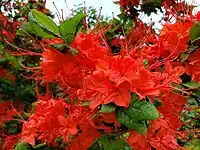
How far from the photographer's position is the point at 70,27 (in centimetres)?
137

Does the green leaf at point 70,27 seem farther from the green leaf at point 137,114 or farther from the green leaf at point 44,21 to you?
the green leaf at point 137,114

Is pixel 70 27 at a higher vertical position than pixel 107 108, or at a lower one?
higher

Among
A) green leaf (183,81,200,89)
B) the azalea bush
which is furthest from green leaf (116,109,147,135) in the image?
green leaf (183,81,200,89)

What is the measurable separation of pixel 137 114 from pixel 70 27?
0.30 metres

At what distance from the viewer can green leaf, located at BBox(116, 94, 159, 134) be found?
130 cm

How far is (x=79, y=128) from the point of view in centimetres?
145

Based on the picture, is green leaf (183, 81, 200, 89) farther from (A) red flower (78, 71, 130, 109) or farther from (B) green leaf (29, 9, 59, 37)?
(B) green leaf (29, 9, 59, 37)

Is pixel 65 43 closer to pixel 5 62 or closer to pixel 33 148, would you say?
pixel 33 148

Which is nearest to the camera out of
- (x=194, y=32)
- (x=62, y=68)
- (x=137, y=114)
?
(x=137, y=114)

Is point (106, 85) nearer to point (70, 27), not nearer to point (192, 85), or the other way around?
point (70, 27)

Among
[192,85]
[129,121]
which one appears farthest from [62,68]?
[192,85]

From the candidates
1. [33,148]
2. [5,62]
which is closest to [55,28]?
[33,148]

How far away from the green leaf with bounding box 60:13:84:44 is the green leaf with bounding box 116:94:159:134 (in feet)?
0.79

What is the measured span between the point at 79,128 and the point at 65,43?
25 cm
